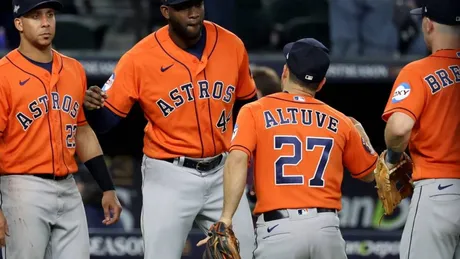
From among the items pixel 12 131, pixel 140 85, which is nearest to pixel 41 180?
pixel 12 131

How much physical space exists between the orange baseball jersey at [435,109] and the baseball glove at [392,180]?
212 mm

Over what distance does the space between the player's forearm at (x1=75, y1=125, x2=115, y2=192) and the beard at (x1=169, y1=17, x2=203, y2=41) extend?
0.67 metres

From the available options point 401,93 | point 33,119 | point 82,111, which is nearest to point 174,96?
point 82,111

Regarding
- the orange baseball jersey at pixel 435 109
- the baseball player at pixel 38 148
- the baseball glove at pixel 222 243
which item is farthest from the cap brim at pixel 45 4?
the orange baseball jersey at pixel 435 109

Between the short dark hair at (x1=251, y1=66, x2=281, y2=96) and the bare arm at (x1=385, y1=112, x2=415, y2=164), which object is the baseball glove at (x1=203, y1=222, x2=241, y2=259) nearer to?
the bare arm at (x1=385, y1=112, x2=415, y2=164)

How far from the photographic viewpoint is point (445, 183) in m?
5.26

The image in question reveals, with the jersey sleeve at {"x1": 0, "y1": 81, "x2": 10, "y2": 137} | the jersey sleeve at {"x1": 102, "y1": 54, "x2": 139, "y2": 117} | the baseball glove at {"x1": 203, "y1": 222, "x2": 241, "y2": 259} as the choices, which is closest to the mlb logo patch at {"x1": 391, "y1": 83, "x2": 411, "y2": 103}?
the baseball glove at {"x1": 203, "y1": 222, "x2": 241, "y2": 259}

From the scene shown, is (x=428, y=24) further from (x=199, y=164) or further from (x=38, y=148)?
(x=38, y=148)

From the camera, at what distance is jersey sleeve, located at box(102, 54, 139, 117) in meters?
5.91

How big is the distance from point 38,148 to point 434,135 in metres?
1.88

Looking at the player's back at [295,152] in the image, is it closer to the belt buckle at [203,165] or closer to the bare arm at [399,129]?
the bare arm at [399,129]

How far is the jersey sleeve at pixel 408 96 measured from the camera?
5152 millimetres

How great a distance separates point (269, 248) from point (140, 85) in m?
1.25

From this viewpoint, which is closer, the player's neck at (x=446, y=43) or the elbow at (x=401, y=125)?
the elbow at (x=401, y=125)
